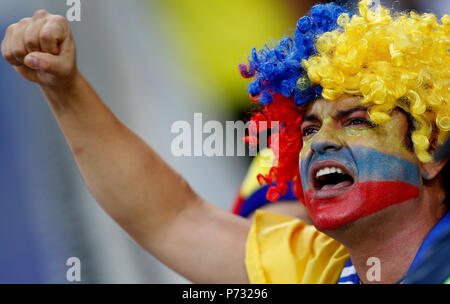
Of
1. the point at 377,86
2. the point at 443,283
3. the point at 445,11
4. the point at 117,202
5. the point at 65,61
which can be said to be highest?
the point at 445,11

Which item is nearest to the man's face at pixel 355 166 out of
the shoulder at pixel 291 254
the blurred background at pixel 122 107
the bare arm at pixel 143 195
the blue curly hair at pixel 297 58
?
the blue curly hair at pixel 297 58

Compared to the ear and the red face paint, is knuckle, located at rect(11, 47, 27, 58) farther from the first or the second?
the ear

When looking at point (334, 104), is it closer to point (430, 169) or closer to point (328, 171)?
point (328, 171)

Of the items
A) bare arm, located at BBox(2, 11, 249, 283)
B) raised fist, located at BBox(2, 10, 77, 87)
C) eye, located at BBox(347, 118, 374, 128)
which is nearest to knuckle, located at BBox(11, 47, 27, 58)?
raised fist, located at BBox(2, 10, 77, 87)

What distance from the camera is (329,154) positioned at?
155 centimetres

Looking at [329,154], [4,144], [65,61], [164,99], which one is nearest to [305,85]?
[329,154]

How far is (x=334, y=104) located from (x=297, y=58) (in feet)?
0.55

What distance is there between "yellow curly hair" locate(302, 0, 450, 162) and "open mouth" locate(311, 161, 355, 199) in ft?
0.49

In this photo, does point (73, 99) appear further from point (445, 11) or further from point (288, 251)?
point (445, 11)

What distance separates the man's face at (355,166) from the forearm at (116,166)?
1.78 feet

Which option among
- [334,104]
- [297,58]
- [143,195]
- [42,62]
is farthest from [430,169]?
[42,62]

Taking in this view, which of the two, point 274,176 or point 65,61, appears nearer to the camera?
point 65,61

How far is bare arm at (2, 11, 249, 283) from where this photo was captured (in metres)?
1.87

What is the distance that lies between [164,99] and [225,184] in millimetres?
494
